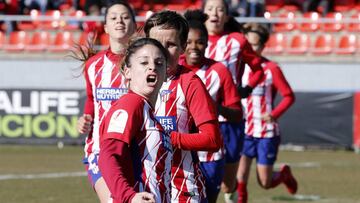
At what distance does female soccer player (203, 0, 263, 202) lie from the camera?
9711 mm

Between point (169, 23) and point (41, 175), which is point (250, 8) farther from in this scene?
point (169, 23)

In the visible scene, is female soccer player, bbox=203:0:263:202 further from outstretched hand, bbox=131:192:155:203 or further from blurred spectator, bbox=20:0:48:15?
blurred spectator, bbox=20:0:48:15

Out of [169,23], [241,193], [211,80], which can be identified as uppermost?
[169,23]

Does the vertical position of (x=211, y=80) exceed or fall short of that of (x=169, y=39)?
it falls short

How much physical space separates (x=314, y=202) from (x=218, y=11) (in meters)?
3.97

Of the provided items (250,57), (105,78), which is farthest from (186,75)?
(250,57)

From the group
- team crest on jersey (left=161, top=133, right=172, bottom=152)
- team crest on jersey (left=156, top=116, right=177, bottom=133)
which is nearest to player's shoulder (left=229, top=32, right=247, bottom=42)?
team crest on jersey (left=156, top=116, right=177, bottom=133)

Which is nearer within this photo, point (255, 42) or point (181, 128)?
point (181, 128)

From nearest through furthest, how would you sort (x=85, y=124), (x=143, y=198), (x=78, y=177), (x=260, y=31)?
1. (x=143, y=198)
2. (x=85, y=124)
3. (x=260, y=31)
4. (x=78, y=177)

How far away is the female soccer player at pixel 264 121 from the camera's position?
12305 millimetres

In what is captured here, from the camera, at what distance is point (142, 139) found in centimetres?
538

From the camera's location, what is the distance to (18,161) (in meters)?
18.2

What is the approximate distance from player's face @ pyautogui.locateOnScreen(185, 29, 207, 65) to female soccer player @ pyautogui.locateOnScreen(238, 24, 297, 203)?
3.99 m

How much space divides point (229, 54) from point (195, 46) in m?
2.08
